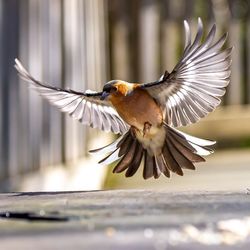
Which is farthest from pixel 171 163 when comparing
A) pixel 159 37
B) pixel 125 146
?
pixel 159 37

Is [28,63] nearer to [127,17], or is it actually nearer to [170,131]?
[170,131]

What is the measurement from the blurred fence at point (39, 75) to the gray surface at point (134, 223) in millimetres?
4174

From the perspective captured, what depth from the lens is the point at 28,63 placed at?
7.51 m

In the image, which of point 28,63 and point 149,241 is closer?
point 149,241

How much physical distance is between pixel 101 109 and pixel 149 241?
154 inches

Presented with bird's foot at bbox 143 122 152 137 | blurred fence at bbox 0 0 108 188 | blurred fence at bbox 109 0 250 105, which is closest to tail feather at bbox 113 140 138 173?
bird's foot at bbox 143 122 152 137

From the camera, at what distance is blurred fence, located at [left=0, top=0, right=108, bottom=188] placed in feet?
22.3

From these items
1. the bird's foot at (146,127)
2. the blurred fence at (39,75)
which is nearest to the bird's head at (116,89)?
the bird's foot at (146,127)

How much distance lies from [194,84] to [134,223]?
3.18m

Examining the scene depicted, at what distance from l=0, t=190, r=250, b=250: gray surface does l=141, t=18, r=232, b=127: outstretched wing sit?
1.91 metres

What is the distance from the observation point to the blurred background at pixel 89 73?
23.2 ft

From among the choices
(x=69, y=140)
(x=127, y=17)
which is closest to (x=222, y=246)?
(x=69, y=140)

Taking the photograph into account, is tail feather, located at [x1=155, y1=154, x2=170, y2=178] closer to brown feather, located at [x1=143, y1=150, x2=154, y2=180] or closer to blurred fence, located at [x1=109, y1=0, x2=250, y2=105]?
brown feather, located at [x1=143, y1=150, x2=154, y2=180]

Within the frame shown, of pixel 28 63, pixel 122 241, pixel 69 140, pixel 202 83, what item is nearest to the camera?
pixel 122 241
